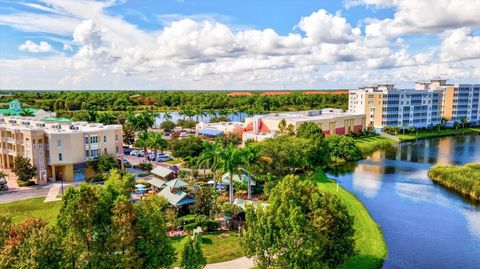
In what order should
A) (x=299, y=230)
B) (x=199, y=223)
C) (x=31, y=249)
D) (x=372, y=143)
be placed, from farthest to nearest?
(x=372, y=143)
(x=199, y=223)
(x=299, y=230)
(x=31, y=249)

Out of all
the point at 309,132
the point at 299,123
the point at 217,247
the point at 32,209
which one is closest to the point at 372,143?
the point at 299,123

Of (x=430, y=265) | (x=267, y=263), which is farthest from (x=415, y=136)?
(x=267, y=263)

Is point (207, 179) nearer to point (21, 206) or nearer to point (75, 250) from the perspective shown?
point (21, 206)

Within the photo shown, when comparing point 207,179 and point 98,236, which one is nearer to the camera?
point 98,236

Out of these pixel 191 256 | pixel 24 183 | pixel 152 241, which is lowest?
pixel 24 183

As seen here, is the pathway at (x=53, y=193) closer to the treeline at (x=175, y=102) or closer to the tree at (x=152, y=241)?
A: the tree at (x=152, y=241)

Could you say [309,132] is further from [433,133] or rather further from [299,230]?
[433,133]

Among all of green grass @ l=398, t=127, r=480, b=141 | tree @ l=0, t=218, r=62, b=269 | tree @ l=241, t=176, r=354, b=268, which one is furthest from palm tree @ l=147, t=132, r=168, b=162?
green grass @ l=398, t=127, r=480, b=141
